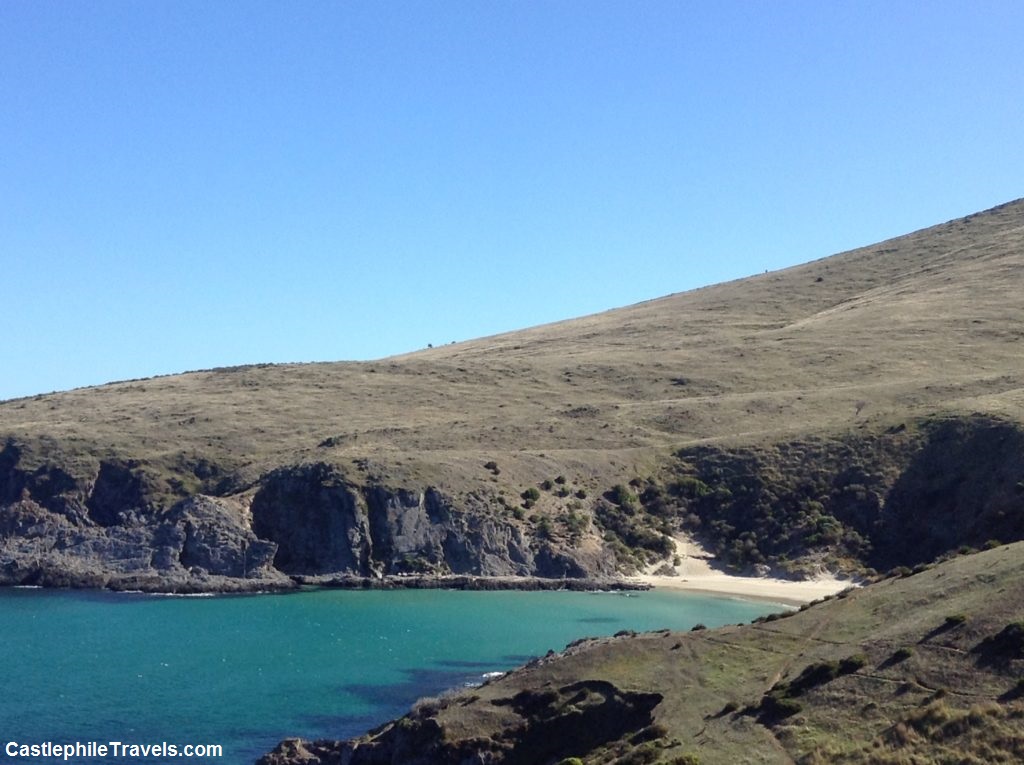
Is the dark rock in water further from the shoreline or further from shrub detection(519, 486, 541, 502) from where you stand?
shrub detection(519, 486, 541, 502)

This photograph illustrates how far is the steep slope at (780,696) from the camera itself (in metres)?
31.8

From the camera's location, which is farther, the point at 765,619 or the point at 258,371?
the point at 258,371

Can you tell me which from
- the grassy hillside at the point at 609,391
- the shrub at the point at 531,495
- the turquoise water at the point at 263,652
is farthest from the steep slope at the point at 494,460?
the turquoise water at the point at 263,652

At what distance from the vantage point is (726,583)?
275ft

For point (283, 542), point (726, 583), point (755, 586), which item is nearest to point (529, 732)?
point (755, 586)

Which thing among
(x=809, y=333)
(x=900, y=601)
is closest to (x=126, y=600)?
(x=900, y=601)

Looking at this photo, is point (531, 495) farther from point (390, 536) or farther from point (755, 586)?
point (755, 586)

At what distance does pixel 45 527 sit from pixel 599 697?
66316 millimetres

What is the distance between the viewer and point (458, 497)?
295 feet

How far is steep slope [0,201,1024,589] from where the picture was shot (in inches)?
3450

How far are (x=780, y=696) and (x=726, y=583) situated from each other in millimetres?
48942

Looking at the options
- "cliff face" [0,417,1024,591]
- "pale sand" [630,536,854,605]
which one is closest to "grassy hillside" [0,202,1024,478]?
"cliff face" [0,417,1024,591]

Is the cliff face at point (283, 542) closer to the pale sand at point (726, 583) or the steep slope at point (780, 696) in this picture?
the pale sand at point (726, 583)

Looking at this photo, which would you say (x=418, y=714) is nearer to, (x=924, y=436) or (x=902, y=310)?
(x=924, y=436)
